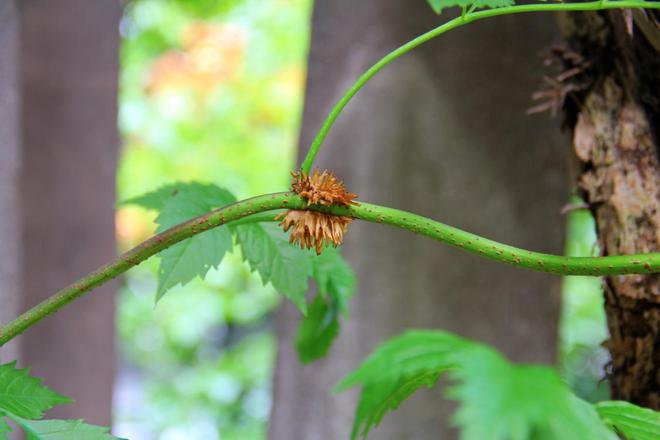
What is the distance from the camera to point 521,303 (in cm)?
102

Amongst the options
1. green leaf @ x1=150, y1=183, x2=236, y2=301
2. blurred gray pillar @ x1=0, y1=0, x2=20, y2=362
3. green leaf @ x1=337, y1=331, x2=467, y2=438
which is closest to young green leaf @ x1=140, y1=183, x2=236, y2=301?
green leaf @ x1=150, y1=183, x2=236, y2=301

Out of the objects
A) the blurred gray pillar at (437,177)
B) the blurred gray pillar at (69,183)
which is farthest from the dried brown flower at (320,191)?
the blurred gray pillar at (69,183)

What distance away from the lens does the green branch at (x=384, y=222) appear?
369 mm

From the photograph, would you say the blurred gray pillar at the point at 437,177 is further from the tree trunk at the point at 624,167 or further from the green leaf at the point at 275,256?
the green leaf at the point at 275,256

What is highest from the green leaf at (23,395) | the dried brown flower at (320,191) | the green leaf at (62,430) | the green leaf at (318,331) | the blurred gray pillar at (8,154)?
the blurred gray pillar at (8,154)

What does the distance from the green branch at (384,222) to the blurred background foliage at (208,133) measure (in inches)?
82.2

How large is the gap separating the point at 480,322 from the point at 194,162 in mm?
1812

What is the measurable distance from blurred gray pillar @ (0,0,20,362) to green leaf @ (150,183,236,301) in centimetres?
34

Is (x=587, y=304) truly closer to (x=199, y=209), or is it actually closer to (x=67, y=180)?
(x=67, y=180)

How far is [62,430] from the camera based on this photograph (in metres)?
0.38

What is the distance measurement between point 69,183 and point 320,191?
125 centimetres

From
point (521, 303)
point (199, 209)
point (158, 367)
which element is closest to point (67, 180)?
point (521, 303)

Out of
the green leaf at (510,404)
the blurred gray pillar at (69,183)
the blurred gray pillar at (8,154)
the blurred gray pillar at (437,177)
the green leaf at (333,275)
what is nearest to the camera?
the green leaf at (510,404)

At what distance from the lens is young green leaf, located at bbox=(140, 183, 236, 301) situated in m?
0.42
